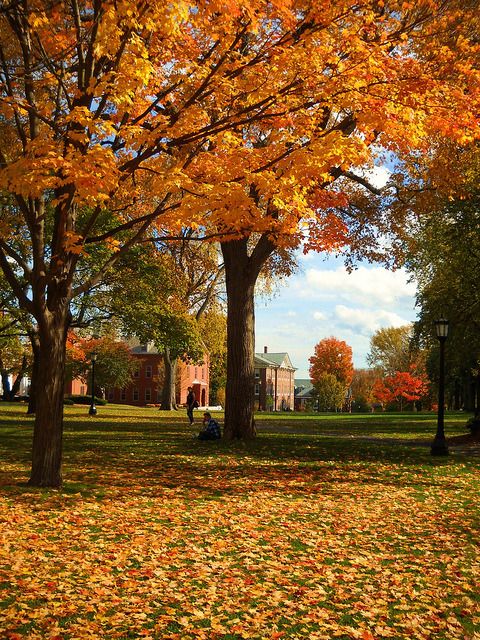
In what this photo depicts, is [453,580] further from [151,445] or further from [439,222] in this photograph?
[439,222]

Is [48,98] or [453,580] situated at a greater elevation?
[48,98]

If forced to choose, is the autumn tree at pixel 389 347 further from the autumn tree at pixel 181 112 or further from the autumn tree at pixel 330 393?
the autumn tree at pixel 181 112

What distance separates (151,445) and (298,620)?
15.5m

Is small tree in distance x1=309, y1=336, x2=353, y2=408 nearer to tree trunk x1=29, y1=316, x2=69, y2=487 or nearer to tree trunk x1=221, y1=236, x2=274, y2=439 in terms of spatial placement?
tree trunk x1=221, y1=236, x2=274, y2=439

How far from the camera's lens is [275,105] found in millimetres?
11555

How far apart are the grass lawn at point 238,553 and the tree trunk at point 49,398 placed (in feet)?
1.65

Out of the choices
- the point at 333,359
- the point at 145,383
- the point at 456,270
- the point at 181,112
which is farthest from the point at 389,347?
the point at 181,112

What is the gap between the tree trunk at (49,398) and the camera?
11453 mm

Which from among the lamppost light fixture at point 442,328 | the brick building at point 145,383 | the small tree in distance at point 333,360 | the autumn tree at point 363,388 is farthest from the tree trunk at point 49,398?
the small tree in distance at point 333,360

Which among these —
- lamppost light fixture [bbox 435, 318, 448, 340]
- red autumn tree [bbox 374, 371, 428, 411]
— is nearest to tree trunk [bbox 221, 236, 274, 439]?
lamppost light fixture [bbox 435, 318, 448, 340]

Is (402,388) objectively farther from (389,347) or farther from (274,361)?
(274,361)

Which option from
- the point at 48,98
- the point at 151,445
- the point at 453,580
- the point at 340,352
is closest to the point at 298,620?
the point at 453,580

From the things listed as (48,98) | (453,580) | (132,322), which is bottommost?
(453,580)

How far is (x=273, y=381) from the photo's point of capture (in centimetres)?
12544
